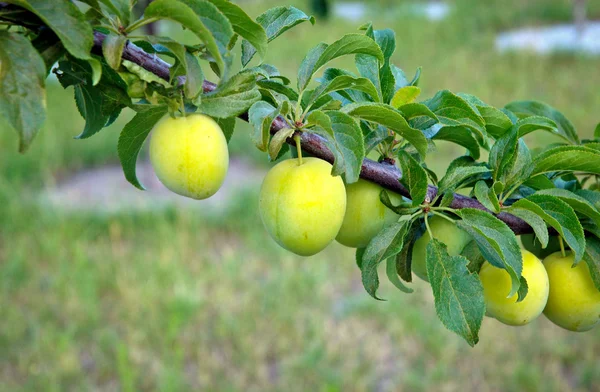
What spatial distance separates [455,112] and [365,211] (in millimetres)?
112

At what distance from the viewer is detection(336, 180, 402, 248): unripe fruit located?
0.54m

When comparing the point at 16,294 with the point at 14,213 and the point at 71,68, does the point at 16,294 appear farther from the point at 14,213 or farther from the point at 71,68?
the point at 71,68

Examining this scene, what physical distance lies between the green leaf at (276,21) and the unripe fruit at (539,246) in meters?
0.31

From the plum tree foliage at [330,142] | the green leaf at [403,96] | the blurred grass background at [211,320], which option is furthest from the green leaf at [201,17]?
the blurred grass background at [211,320]

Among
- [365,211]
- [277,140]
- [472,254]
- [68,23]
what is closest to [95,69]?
[68,23]

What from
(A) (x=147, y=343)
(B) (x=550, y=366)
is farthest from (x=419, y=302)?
(A) (x=147, y=343)

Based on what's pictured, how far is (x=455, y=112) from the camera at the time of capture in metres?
0.53

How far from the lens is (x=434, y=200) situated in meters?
0.53

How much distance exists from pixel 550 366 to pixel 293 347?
0.77 meters

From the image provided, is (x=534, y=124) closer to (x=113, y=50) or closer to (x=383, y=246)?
(x=383, y=246)

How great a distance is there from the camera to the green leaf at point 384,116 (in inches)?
18.0

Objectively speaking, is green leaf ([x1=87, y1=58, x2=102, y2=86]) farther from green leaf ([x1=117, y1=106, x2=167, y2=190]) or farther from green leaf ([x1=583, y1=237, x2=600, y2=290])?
green leaf ([x1=583, y1=237, x2=600, y2=290])

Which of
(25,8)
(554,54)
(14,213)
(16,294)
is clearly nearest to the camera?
(25,8)

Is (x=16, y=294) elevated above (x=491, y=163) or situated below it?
below
